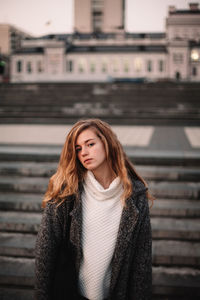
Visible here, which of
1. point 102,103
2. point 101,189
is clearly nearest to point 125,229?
point 101,189

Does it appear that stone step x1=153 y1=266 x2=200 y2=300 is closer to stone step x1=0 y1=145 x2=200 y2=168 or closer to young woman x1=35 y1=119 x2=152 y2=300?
young woman x1=35 y1=119 x2=152 y2=300

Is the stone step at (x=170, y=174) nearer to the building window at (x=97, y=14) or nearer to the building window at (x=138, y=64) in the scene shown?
the building window at (x=138, y=64)

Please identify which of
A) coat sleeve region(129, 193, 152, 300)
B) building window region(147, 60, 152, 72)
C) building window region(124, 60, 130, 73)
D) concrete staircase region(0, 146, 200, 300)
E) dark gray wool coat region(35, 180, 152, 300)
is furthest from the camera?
building window region(124, 60, 130, 73)

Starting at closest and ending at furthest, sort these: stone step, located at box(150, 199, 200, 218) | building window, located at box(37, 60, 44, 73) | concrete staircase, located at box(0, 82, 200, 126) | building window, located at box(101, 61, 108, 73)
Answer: stone step, located at box(150, 199, 200, 218) → concrete staircase, located at box(0, 82, 200, 126) → building window, located at box(101, 61, 108, 73) → building window, located at box(37, 60, 44, 73)

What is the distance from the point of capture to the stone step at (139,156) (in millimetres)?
4730

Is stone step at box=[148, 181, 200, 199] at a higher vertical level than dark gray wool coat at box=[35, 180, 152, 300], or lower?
lower

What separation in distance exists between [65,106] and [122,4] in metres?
80.8

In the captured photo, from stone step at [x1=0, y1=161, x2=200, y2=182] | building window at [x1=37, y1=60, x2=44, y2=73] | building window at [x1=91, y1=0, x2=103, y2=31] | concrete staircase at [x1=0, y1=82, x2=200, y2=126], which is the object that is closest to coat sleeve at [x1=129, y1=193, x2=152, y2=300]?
stone step at [x1=0, y1=161, x2=200, y2=182]

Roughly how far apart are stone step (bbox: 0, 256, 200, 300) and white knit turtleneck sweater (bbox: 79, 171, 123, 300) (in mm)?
1457

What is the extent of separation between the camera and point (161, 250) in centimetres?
316

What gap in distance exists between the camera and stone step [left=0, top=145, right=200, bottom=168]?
4730mm

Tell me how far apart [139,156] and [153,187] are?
92 centimetres

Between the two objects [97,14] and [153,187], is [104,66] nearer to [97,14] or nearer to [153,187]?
[97,14]

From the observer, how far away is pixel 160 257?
307 centimetres
